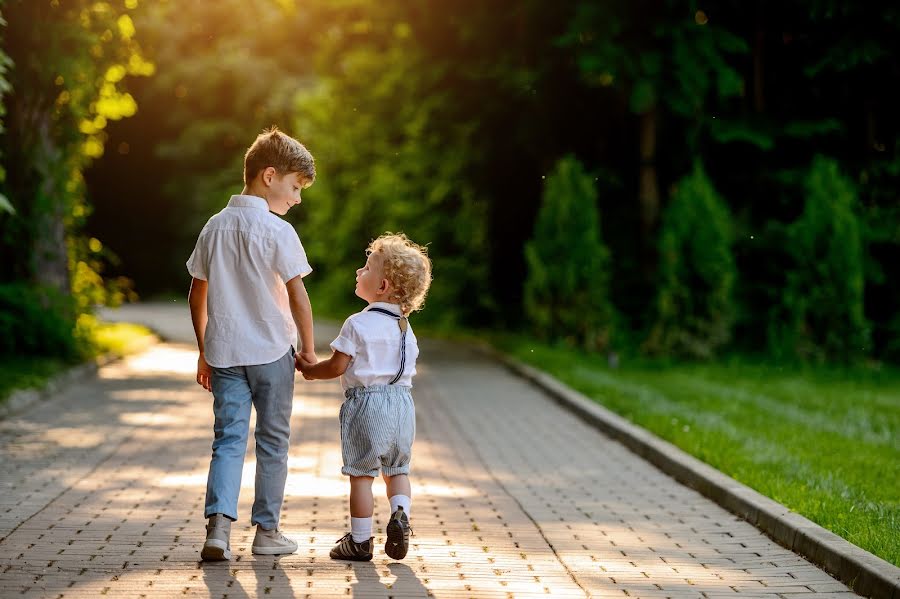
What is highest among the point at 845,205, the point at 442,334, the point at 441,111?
the point at 441,111

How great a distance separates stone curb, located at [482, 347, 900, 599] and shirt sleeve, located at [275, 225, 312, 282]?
2836 mm

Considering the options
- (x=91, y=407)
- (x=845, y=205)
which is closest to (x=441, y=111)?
(x=845, y=205)

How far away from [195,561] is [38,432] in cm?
528

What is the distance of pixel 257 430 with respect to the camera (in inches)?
234

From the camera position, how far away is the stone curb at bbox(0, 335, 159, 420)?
38.7 feet

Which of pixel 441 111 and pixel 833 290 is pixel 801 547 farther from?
pixel 441 111

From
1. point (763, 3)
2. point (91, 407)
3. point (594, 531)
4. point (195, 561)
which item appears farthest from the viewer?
point (763, 3)

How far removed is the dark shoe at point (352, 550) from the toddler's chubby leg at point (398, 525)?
153mm

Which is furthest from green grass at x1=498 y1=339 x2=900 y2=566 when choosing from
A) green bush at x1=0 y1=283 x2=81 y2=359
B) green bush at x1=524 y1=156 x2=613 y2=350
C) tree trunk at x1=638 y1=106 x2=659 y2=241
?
green bush at x1=0 y1=283 x2=81 y2=359

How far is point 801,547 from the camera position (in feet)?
21.4

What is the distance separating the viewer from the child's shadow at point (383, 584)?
5320mm

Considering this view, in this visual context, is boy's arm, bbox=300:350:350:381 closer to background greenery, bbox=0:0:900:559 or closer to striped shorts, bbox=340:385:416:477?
striped shorts, bbox=340:385:416:477

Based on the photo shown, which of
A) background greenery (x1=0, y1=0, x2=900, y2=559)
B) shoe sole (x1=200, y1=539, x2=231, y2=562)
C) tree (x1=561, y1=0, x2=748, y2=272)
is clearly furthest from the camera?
tree (x1=561, y1=0, x2=748, y2=272)

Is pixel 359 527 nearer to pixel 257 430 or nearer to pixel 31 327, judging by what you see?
pixel 257 430
